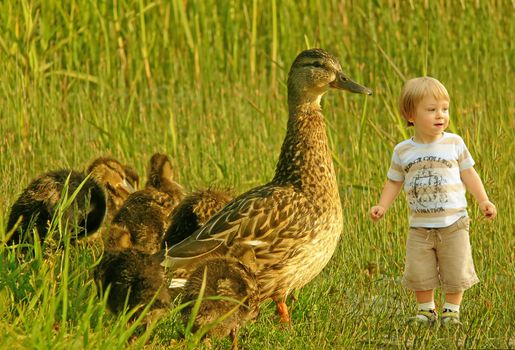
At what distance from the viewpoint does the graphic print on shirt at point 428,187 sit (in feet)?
16.7

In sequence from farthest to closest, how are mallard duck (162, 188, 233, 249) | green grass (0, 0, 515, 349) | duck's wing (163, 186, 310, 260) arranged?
mallard duck (162, 188, 233, 249), duck's wing (163, 186, 310, 260), green grass (0, 0, 515, 349)

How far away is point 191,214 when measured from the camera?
6086mm

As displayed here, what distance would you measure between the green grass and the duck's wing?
0.43 meters

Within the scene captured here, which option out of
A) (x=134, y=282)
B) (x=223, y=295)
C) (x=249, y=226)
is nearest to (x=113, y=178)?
(x=249, y=226)

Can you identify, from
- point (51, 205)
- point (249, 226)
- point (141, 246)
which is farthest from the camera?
point (141, 246)

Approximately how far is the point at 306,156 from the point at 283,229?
21.5 inches

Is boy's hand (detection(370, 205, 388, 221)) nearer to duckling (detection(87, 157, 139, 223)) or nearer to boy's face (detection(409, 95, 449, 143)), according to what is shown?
boy's face (detection(409, 95, 449, 143))


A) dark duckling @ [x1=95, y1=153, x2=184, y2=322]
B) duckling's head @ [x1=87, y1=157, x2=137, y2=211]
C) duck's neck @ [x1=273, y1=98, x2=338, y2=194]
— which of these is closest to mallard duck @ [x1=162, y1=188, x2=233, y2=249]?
dark duckling @ [x1=95, y1=153, x2=184, y2=322]

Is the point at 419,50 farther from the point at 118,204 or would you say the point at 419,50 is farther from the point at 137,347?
the point at 137,347

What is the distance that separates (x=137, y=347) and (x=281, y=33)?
6.73 metres

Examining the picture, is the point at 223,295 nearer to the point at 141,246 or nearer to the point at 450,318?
the point at 450,318

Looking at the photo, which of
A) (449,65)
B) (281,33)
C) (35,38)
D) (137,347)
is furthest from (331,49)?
(137,347)

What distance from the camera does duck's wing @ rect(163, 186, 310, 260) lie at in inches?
215

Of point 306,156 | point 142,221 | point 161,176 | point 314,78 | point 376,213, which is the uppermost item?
point 314,78
